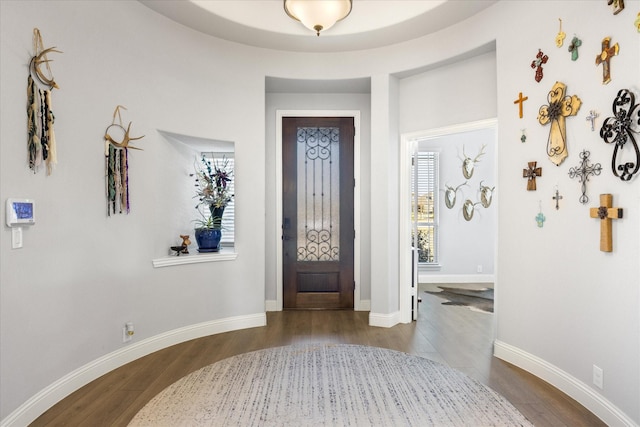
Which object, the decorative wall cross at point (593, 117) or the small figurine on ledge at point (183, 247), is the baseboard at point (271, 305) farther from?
the decorative wall cross at point (593, 117)

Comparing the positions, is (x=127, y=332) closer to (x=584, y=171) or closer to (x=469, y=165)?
(x=584, y=171)

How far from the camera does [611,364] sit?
7.17 feet

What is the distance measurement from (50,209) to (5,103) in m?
0.68

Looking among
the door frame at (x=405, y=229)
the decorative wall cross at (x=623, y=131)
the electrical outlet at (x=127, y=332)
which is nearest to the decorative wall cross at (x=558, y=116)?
the decorative wall cross at (x=623, y=131)

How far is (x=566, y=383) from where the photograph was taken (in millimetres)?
2562

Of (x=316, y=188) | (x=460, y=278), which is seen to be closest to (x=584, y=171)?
(x=316, y=188)

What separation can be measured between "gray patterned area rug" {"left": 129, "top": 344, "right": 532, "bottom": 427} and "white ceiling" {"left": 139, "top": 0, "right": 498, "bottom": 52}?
10.0 ft

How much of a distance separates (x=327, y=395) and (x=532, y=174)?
87.9 inches

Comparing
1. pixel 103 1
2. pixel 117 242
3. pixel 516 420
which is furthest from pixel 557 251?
pixel 103 1

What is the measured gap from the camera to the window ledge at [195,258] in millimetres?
3438

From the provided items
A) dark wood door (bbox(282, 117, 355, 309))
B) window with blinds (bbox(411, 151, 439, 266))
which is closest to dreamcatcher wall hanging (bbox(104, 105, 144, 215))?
dark wood door (bbox(282, 117, 355, 309))

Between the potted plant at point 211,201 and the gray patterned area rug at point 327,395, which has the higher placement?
the potted plant at point 211,201

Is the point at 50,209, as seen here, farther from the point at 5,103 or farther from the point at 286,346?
the point at 286,346

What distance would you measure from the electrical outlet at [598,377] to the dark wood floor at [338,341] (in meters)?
0.20
